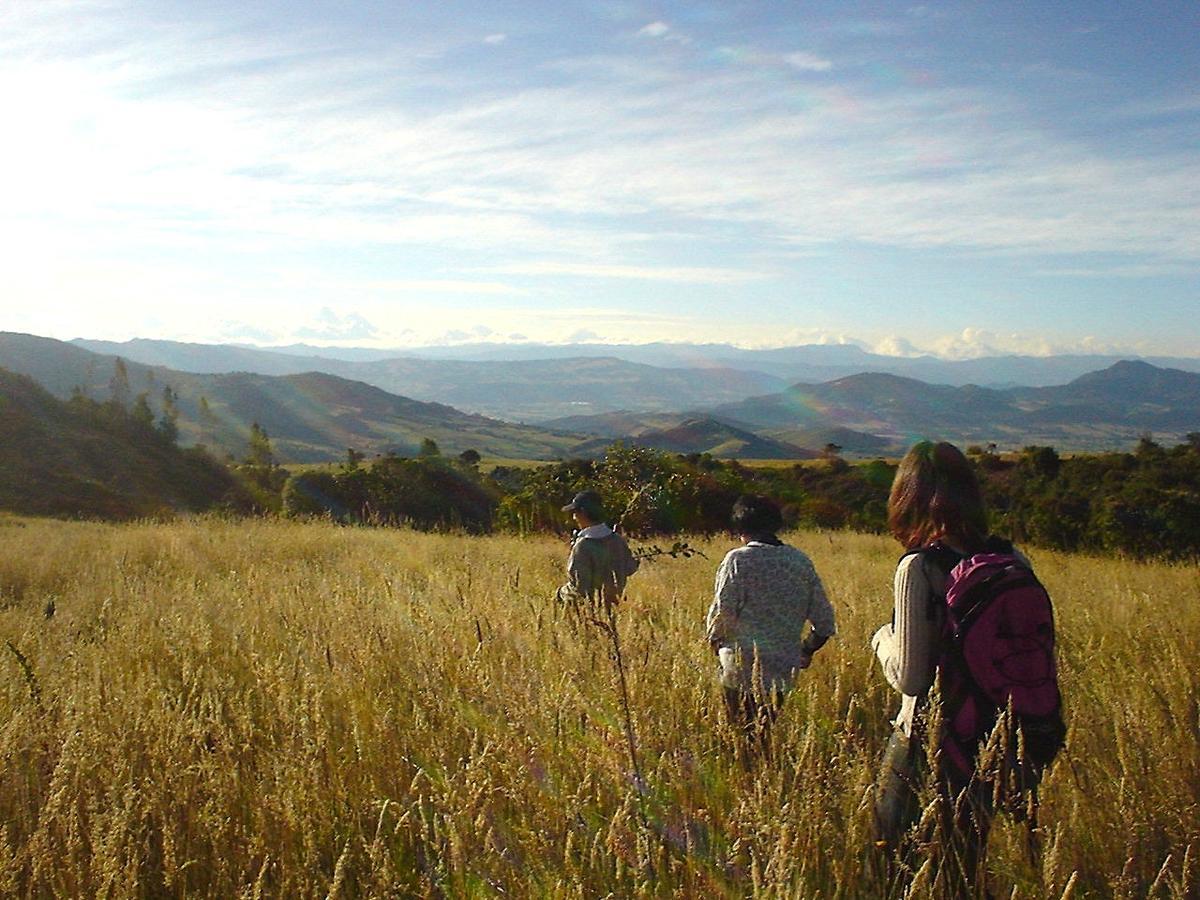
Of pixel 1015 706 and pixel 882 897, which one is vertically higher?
pixel 1015 706

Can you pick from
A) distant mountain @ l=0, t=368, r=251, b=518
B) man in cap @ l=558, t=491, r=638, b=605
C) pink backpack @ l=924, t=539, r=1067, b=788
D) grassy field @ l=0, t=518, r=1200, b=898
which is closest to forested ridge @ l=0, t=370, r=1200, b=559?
distant mountain @ l=0, t=368, r=251, b=518

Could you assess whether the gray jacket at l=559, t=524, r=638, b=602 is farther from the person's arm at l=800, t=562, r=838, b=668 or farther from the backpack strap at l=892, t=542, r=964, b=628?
the backpack strap at l=892, t=542, r=964, b=628

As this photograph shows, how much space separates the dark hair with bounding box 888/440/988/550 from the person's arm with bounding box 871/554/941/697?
→ 173mm

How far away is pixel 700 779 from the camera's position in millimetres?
3086

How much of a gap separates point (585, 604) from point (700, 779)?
1.62 metres

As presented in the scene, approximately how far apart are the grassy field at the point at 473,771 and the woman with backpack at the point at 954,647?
0.15 metres

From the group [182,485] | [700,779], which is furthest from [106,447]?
[700,779]

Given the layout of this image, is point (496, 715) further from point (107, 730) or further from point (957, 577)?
point (957, 577)

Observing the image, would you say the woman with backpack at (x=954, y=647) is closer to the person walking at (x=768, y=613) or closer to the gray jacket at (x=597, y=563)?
the person walking at (x=768, y=613)

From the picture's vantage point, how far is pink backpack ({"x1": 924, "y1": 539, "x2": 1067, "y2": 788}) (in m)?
2.57

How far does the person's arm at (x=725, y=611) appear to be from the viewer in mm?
4090

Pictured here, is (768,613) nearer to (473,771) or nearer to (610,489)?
(473,771)

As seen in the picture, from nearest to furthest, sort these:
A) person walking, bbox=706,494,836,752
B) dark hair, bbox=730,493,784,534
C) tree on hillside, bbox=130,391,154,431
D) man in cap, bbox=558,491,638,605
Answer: person walking, bbox=706,494,836,752 → dark hair, bbox=730,493,784,534 → man in cap, bbox=558,491,638,605 → tree on hillside, bbox=130,391,154,431

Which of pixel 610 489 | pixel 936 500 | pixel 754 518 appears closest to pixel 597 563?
pixel 754 518
